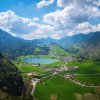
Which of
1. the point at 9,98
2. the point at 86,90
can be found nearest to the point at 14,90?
the point at 86,90

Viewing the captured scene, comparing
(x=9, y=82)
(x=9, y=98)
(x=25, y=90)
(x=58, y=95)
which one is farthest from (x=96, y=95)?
(x=9, y=98)

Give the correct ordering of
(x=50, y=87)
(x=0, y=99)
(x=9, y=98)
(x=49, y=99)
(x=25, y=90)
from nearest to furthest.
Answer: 1. (x=0, y=99)
2. (x=9, y=98)
3. (x=49, y=99)
4. (x=25, y=90)
5. (x=50, y=87)

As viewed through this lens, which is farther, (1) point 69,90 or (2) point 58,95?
(1) point 69,90

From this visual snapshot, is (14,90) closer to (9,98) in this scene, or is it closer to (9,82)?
(9,82)

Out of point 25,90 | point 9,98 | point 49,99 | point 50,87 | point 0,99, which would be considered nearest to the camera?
point 0,99

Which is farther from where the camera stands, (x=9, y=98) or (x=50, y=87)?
(x=50, y=87)

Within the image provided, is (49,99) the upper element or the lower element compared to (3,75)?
lower

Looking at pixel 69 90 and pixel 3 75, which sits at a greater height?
pixel 3 75

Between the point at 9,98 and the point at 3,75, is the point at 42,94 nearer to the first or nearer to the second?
the point at 3,75

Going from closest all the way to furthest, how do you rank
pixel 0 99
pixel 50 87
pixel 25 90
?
pixel 0 99 < pixel 25 90 < pixel 50 87
